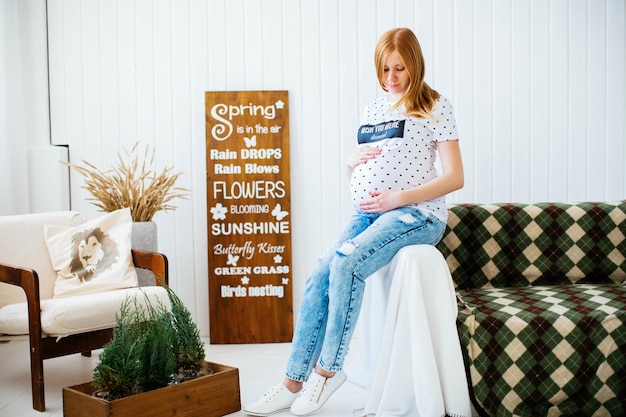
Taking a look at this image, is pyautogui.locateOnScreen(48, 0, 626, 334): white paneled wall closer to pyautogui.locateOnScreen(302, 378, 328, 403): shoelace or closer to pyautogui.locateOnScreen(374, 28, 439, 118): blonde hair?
pyautogui.locateOnScreen(374, 28, 439, 118): blonde hair

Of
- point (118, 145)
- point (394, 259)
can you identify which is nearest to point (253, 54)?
point (118, 145)

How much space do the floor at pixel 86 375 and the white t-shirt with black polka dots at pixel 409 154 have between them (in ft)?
2.78

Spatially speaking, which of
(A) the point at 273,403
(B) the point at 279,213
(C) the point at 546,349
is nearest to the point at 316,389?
(A) the point at 273,403

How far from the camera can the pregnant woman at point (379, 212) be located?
2504mm

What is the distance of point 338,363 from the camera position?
8.19 feet

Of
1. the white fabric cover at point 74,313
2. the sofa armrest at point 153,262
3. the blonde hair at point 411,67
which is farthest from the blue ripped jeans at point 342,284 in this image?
the sofa armrest at point 153,262

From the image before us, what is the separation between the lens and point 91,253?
3332 millimetres

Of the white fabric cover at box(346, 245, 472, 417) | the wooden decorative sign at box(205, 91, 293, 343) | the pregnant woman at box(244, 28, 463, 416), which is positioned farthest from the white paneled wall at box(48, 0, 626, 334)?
the white fabric cover at box(346, 245, 472, 417)

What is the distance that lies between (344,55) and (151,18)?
1.18m

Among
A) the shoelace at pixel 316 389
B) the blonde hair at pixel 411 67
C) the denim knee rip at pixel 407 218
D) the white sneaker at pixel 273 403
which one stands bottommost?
the white sneaker at pixel 273 403

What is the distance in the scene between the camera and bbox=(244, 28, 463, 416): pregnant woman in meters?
2.50

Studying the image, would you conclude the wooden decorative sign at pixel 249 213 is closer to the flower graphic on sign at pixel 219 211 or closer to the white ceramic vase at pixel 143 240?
the flower graphic on sign at pixel 219 211

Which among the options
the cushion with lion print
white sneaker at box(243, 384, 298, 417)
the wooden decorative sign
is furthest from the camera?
the wooden decorative sign

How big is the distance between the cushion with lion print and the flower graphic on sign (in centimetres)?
59
